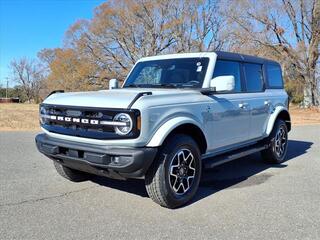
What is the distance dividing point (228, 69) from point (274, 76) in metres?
2.04

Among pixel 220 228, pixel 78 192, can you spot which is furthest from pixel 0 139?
pixel 220 228

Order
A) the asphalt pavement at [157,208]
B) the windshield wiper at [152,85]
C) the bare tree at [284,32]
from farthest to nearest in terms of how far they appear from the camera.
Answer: the bare tree at [284,32] → the windshield wiper at [152,85] → the asphalt pavement at [157,208]

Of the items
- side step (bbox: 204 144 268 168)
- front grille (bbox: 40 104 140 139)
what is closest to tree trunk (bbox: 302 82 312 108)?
side step (bbox: 204 144 268 168)

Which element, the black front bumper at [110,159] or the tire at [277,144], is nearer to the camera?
the black front bumper at [110,159]

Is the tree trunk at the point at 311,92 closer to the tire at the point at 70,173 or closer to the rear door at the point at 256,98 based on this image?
the rear door at the point at 256,98

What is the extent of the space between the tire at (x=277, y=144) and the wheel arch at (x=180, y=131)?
2431 mm

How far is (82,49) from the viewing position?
40.1 metres

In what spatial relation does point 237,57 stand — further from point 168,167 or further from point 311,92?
point 311,92

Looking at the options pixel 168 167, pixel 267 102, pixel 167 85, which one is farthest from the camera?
pixel 267 102

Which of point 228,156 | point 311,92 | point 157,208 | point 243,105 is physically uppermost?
point 311,92

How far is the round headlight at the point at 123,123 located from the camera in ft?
13.6

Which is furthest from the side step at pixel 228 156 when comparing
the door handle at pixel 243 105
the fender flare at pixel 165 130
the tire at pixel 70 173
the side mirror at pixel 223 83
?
the tire at pixel 70 173

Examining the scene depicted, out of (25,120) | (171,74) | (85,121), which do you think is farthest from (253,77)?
(25,120)

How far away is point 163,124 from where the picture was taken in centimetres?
448
